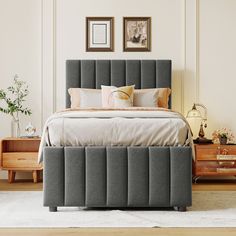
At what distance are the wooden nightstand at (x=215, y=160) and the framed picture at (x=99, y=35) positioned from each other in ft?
Answer: 5.60

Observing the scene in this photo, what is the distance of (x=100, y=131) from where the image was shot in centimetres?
395

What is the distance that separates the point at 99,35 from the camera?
20.0 feet

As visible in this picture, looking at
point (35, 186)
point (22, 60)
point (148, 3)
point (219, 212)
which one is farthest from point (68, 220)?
point (148, 3)

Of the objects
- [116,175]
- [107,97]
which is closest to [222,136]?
[107,97]

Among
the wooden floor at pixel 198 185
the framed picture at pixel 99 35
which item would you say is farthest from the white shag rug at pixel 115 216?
the framed picture at pixel 99 35

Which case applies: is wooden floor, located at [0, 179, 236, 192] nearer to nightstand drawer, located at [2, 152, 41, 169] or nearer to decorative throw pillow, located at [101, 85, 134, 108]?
nightstand drawer, located at [2, 152, 41, 169]

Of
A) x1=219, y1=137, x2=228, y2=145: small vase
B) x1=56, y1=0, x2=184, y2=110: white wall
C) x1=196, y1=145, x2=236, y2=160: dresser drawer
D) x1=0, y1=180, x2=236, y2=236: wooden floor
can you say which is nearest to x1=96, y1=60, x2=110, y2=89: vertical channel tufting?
x1=56, y1=0, x2=184, y2=110: white wall

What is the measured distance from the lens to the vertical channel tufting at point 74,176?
391 cm

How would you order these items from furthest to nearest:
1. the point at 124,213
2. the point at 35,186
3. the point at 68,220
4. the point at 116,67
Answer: the point at 116,67, the point at 35,186, the point at 124,213, the point at 68,220

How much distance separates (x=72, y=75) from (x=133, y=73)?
0.75m

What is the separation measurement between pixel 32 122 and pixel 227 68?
2557 millimetres

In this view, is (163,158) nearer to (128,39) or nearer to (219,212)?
(219,212)

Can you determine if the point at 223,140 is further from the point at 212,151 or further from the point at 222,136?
the point at 212,151

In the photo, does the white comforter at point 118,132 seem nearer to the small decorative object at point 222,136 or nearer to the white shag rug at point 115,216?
the white shag rug at point 115,216
